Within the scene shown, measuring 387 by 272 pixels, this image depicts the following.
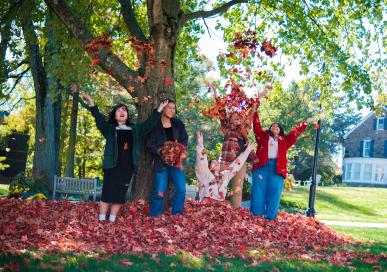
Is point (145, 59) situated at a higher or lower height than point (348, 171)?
higher

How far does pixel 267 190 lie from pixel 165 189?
2214mm

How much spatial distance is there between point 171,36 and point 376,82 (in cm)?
507

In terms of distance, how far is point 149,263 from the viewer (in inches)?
221

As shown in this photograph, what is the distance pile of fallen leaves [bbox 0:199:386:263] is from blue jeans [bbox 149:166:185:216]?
0.17m

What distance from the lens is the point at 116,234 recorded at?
715 cm

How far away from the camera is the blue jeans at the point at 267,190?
380 inches

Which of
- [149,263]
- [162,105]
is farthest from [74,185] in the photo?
[149,263]

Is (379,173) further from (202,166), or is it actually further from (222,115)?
(202,166)

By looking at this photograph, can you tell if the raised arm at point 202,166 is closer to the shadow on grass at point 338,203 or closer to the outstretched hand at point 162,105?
the outstretched hand at point 162,105

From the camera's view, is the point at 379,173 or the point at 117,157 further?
the point at 379,173

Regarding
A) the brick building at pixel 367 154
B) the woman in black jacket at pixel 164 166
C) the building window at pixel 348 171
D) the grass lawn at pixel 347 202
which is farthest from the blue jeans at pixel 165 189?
the building window at pixel 348 171

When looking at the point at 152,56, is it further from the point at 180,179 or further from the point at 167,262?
the point at 167,262

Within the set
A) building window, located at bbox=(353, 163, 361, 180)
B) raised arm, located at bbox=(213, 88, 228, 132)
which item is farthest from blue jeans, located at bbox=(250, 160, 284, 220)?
building window, located at bbox=(353, 163, 361, 180)

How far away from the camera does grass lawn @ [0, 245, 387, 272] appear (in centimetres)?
504
